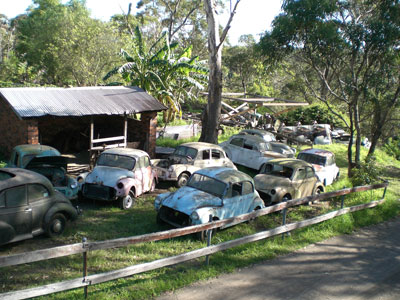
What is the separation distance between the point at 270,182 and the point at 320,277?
4.52 metres

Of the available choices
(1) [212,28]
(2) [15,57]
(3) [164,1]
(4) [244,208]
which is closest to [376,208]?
(4) [244,208]

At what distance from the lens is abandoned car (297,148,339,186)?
1412 centimetres

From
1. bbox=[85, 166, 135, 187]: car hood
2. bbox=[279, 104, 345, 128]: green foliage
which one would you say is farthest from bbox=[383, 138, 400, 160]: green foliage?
bbox=[85, 166, 135, 187]: car hood

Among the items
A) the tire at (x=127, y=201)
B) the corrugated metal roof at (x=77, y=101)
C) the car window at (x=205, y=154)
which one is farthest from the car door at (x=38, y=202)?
the car window at (x=205, y=154)

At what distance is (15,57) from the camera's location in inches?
1548

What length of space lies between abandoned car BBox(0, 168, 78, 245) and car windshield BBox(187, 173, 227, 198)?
2.89 m

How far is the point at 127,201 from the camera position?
390 inches

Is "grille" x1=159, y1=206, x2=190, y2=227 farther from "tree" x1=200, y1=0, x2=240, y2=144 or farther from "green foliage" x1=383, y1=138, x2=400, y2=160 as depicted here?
"green foliage" x1=383, y1=138, x2=400, y2=160

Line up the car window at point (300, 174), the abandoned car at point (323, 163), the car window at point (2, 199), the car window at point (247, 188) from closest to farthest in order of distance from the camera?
1. the car window at point (2, 199)
2. the car window at point (247, 188)
3. the car window at point (300, 174)
4. the abandoned car at point (323, 163)

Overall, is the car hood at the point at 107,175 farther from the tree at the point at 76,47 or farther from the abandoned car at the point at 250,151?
the tree at the point at 76,47

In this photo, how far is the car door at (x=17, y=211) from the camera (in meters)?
6.76

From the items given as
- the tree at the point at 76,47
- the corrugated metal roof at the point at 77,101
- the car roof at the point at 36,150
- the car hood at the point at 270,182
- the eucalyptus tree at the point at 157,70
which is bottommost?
the car hood at the point at 270,182

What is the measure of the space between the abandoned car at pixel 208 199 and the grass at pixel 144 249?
47 cm

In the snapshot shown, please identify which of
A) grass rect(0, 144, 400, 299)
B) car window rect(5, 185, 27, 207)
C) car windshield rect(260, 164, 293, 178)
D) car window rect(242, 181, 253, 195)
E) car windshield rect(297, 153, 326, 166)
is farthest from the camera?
car windshield rect(297, 153, 326, 166)
